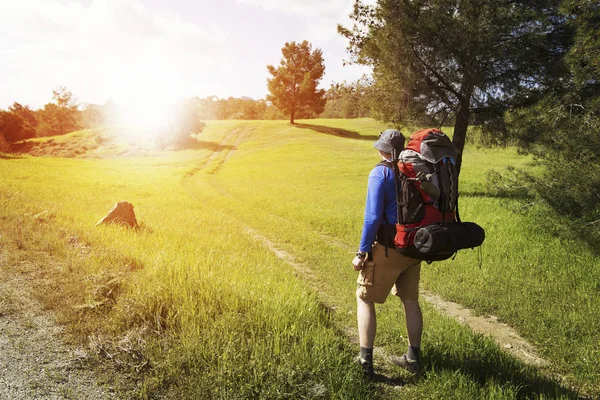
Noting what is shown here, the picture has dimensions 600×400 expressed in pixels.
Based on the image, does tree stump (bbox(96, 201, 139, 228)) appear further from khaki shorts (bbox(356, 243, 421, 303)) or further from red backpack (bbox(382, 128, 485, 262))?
red backpack (bbox(382, 128, 485, 262))

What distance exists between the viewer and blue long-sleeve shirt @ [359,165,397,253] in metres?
3.65

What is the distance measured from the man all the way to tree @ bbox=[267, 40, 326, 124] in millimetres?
61151

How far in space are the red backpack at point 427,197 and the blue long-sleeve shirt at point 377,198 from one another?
0.42 ft

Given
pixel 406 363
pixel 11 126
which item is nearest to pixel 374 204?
pixel 406 363

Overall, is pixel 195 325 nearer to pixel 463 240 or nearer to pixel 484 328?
pixel 463 240

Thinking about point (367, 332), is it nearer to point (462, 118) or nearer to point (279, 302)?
point (279, 302)

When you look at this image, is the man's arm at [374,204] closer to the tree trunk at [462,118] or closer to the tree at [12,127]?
the tree trunk at [462,118]

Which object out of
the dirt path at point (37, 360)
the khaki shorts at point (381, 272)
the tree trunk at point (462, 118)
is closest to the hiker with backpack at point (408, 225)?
the khaki shorts at point (381, 272)

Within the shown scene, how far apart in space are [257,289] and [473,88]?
14.6 meters

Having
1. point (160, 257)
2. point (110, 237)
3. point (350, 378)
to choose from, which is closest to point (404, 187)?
point (350, 378)

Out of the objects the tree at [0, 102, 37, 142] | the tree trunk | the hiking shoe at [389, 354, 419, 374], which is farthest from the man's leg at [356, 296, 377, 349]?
the tree at [0, 102, 37, 142]

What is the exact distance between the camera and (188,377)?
3.75m

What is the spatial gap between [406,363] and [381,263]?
127 centimetres

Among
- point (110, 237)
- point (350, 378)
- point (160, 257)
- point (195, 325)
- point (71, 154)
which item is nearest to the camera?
point (350, 378)
